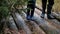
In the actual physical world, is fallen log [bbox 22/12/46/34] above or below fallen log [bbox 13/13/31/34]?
below

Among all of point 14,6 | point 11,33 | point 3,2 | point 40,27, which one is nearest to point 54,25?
point 40,27

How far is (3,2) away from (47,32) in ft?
4.15

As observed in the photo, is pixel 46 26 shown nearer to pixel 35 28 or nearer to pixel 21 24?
pixel 35 28

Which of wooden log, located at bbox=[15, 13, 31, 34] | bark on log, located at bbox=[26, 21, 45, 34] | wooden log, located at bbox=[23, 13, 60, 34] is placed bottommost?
wooden log, located at bbox=[23, 13, 60, 34]

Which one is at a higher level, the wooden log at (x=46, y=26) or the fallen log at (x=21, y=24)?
the fallen log at (x=21, y=24)

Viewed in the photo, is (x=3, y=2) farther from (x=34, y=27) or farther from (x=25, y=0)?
(x=34, y=27)

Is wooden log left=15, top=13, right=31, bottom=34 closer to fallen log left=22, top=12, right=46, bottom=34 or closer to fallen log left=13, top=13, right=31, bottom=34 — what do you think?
fallen log left=13, top=13, right=31, bottom=34

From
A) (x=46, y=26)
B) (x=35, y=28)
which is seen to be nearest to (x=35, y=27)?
(x=35, y=28)

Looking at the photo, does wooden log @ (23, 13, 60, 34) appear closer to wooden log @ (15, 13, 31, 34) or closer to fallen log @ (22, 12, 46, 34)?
fallen log @ (22, 12, 46, 34)

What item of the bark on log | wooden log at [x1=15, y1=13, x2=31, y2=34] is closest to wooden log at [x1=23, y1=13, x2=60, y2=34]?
the bark on log

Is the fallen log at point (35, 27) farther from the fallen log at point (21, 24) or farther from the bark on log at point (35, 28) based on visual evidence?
the fallen log at point (21, 24)

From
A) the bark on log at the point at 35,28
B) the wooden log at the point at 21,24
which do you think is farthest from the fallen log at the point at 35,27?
the wooden log at the point at 21,24

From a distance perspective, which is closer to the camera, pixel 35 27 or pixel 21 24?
pixel 35 27

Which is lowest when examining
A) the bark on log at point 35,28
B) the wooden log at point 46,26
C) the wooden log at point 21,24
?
the wooden log at point 46,26
